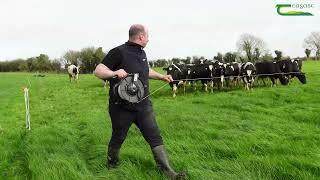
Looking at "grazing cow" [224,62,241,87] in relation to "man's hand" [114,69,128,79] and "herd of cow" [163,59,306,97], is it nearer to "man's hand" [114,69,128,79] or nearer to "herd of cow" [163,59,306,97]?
"herd of cow" [163,59,306,97]

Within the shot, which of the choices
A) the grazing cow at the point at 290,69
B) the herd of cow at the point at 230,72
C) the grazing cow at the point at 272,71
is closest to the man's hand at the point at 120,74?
the herd of cow at the point at 230,72

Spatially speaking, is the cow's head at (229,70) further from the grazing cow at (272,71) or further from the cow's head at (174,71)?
the cow's head at (174,71)

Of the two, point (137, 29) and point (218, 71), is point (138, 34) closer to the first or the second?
point (137, 29)

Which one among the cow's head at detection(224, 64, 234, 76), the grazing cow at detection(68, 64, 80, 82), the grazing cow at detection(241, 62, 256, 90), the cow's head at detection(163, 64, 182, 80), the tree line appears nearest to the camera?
the grazing cow at detection(241, 62, 256, 90)

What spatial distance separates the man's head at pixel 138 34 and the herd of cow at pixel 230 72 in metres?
17.8

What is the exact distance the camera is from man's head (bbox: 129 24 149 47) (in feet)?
23.7

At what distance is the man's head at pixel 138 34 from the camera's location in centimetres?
723

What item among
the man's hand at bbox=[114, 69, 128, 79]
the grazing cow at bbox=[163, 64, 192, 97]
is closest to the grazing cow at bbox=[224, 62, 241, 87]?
the grazing cow at bbox=[163, 64, 192, 97]

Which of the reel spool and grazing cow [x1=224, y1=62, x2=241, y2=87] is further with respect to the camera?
grazing cow [x1=224, y1=62, x2=241, y2=87]

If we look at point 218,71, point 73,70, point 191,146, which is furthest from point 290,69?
point 73,70

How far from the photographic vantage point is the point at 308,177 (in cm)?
632

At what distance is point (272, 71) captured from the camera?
28.6 m

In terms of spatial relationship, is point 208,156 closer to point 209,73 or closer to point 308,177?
point 308,177

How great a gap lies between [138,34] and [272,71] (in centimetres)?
2241
